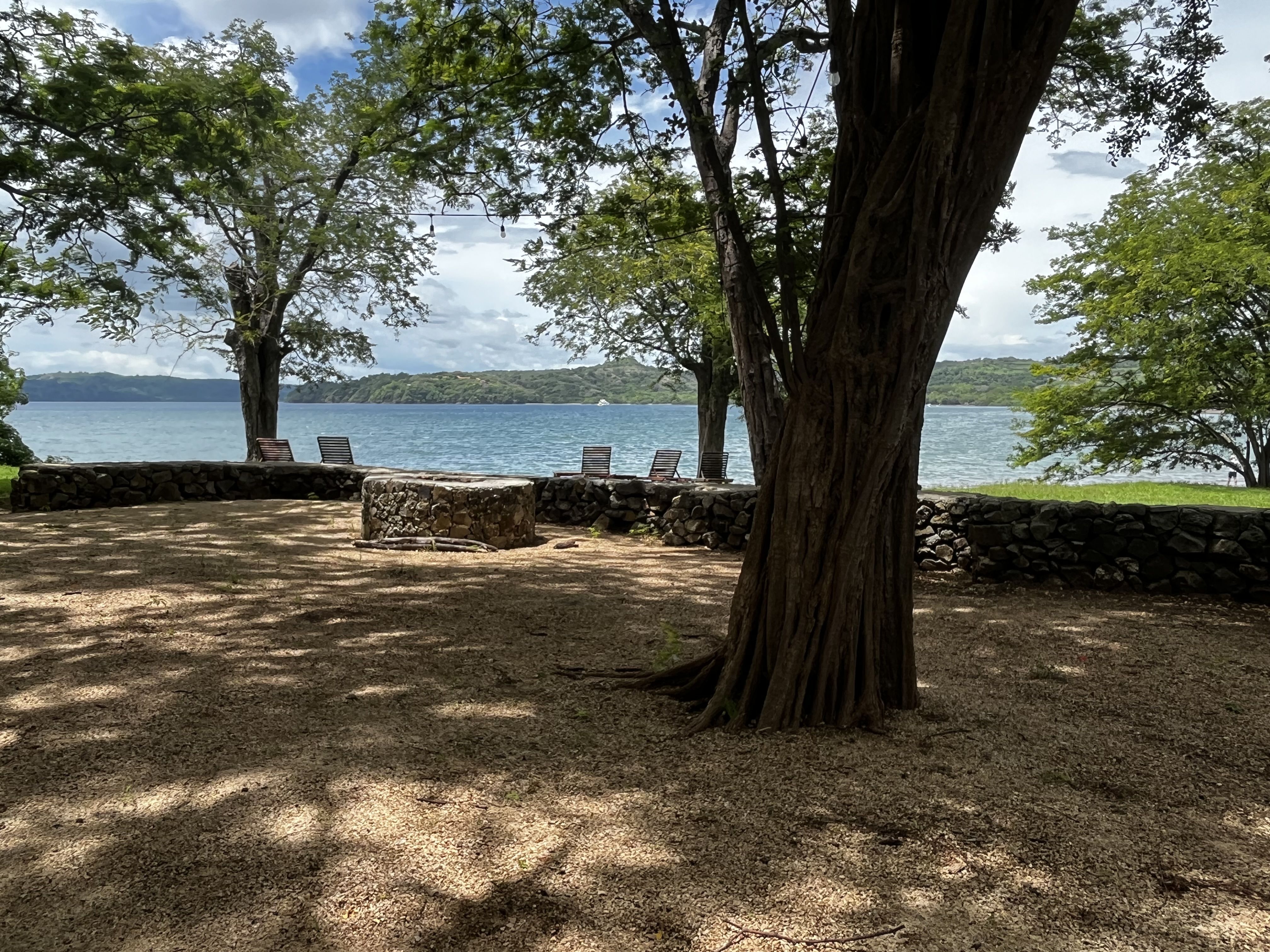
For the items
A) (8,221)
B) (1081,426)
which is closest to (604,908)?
(8,221)

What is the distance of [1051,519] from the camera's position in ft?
23.6

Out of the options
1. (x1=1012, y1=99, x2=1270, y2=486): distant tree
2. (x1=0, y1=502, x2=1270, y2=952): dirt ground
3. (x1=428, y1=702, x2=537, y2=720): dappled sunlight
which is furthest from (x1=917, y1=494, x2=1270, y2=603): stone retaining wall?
(x1=1012, y1=99, x2=1270, y2=486): distant tree

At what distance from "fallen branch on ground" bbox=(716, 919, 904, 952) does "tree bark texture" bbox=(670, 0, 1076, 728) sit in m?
1.43

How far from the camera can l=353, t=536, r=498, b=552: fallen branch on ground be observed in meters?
8.68

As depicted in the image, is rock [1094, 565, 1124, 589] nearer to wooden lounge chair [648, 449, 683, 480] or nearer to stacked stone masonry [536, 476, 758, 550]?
stacked stone masonry [536, 476, 758, 550]

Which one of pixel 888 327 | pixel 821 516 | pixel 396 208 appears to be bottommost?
pixel 821 516

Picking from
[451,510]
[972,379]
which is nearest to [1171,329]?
[451,510]

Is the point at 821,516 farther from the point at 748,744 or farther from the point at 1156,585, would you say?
the point at 1156,585

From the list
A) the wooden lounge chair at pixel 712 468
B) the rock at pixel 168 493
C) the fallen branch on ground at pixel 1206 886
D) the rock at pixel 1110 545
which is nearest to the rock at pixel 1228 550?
the rock at pixel 1110 545

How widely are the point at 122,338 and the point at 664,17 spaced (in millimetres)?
15134

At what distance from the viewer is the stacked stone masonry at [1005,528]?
6.59m

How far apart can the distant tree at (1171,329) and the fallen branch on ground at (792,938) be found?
14.4 metres

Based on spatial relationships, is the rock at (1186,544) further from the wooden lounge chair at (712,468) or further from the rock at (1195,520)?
the wooden lounge chair at (712,468)

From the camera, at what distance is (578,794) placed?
3.02 m
